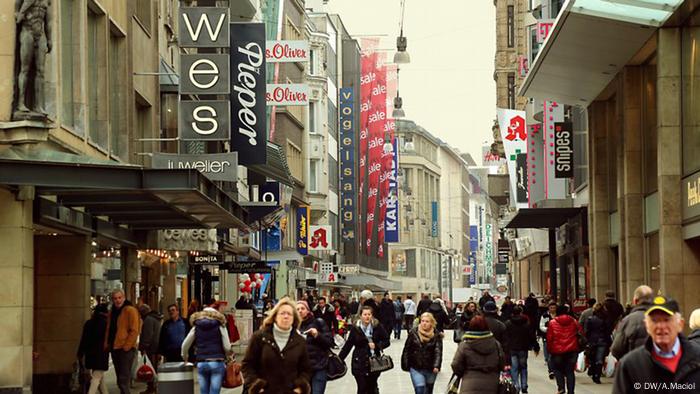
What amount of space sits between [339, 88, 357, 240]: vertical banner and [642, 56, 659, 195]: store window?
60.5 metres

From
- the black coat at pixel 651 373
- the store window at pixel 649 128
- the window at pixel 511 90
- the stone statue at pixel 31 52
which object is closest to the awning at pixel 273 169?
the store window at pixel 649 128

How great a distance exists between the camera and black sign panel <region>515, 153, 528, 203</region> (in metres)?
53.0

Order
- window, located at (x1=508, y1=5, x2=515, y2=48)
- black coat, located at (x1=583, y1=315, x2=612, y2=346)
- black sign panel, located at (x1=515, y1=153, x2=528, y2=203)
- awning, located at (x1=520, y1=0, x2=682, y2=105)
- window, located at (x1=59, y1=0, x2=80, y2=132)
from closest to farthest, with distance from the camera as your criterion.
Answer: window, located at (x1=59, y1=0, x2=80, y2=132)
black coat, located at (x1=583, y1=315, x2=612, y2=346)
awning, located at (x1=520, y1=0, x2=682, y2=105)
black sign panel, located at (x1=515, y1=153, x2=528, y2=203)
window, located at (x1=508, y1=5, x2=515, y2=48)

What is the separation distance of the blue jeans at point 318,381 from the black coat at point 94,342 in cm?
482

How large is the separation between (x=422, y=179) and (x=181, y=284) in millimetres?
119454

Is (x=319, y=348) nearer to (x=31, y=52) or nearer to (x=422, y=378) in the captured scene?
(x=422, y=378)

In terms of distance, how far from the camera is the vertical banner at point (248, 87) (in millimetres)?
33844

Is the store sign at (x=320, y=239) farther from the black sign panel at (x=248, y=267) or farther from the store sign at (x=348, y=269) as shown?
the black sign panel at (x=248, y=267)

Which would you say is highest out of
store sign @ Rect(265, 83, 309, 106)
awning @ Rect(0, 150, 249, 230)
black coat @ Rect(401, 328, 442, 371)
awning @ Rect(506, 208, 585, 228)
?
store sign @ Rect(265, 83, 309, 106)

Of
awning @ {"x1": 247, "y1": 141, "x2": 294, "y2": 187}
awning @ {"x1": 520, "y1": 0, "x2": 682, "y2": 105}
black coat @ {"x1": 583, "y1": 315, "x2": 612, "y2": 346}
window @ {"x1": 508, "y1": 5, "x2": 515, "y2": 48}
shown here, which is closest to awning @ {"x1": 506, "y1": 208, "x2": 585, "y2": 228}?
awning @ {"x1": 520, "y1": 0, "x2": 682, "y2": 105}

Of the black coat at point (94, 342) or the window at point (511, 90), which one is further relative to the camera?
the window at point (511, 90)

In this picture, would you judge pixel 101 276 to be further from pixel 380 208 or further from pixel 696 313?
pixel 380 208

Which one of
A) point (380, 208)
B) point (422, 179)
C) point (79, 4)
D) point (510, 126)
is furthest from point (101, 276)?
point (422, 179)

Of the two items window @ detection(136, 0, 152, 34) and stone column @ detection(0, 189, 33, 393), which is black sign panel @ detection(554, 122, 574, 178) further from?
stone column @ detection(0, 189, 33, 393)
